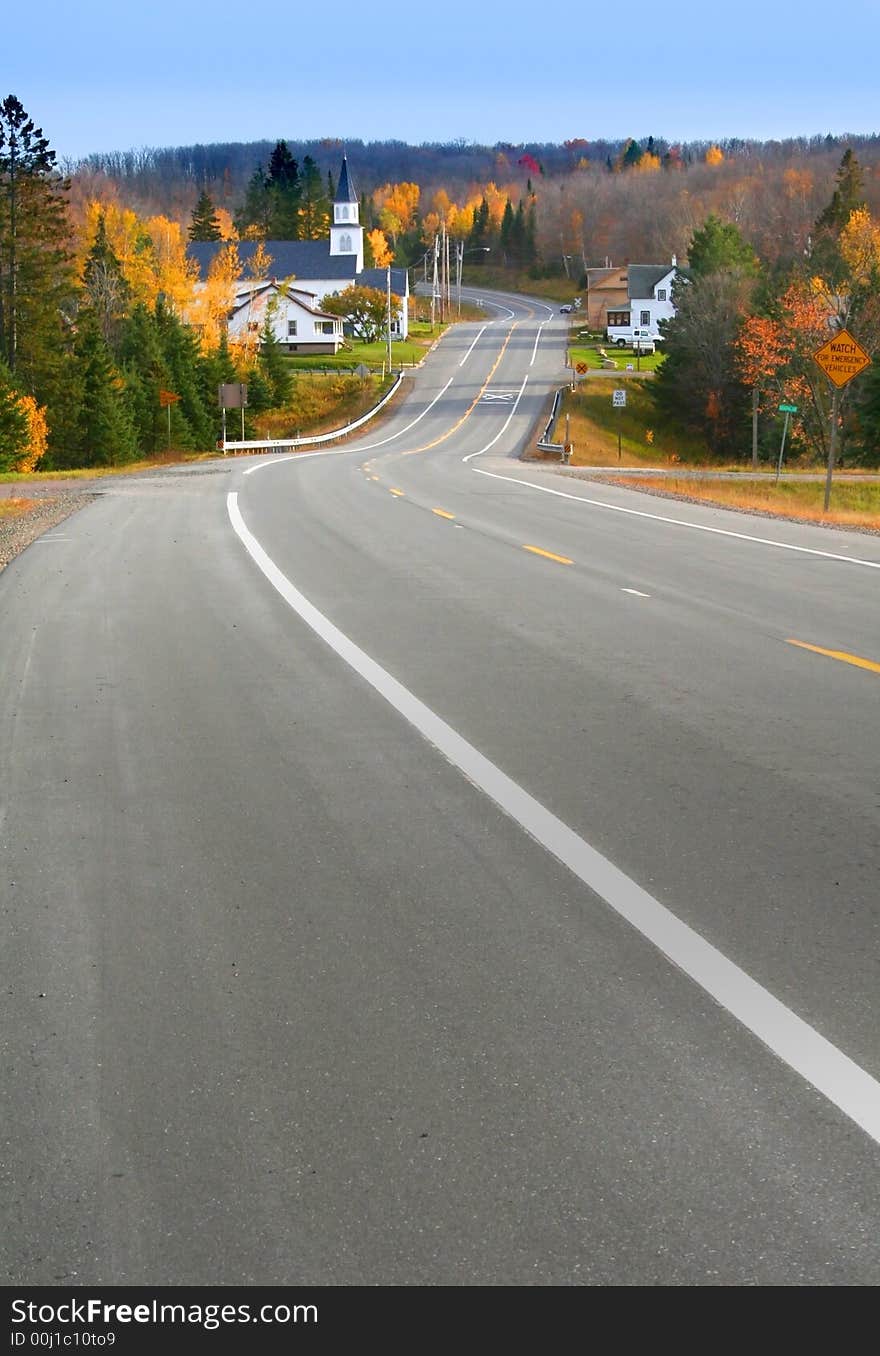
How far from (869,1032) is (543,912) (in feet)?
5.03

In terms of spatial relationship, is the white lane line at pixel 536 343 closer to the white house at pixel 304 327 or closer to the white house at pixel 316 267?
the white house at pixel 316 267

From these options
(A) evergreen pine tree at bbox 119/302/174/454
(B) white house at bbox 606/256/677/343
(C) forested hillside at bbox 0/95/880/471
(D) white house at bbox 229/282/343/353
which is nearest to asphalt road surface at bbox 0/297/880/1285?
(C) forested hillside at bbox 0/95/880/471

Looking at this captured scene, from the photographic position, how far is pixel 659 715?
9.57 m

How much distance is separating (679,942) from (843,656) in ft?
22.5

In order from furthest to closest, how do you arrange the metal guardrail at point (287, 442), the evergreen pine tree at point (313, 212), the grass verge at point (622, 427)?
1. the evergreen pine tree at point (313, 212)
2. the grass verge at point (622, 427)
3. the metal guardrail at point (287, 442)

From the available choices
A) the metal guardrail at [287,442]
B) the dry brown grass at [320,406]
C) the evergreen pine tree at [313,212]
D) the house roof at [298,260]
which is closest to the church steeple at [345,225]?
the house roof at [298,260]

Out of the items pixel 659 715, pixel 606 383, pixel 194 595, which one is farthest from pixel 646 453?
pixel 659 715

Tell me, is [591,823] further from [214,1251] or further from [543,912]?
[214,1251]

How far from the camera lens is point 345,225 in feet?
505

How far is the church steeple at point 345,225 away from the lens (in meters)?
152

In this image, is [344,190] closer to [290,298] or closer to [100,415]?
[290,298]

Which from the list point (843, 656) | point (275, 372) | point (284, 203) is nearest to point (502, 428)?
point (275, 372)

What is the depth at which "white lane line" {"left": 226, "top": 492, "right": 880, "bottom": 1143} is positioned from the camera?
14.4 ft

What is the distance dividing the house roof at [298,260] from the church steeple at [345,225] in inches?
169
